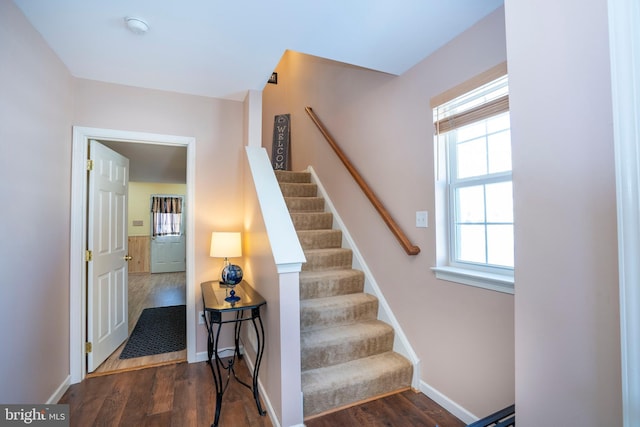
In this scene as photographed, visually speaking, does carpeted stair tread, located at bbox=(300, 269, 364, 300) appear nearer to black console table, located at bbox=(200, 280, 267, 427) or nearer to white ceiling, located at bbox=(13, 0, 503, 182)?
black console table, located at bbox=(200, 280, 267, 427)

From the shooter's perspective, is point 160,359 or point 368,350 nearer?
point 368,350

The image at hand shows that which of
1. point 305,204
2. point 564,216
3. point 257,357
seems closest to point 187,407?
point 257,357

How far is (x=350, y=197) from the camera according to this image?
3.09 meters

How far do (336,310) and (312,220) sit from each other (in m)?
1.16

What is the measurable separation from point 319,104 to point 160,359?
3.36 meters

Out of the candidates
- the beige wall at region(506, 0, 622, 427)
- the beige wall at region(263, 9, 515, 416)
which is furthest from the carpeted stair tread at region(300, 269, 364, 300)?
the beige wall at region(506, 0, 622, 427)

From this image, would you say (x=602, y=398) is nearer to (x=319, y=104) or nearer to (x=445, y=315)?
(x=445, y=315)

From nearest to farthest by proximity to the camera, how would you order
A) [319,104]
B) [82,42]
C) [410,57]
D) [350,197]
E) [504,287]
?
[504,287]
[82,42]
[410,57]
[350,197]
[319,104]

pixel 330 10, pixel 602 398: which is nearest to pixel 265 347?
pixel 602 398

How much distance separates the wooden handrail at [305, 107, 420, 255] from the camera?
2.18m

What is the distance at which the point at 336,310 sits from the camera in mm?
2389

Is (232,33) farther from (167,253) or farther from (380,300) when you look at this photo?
(167,253)

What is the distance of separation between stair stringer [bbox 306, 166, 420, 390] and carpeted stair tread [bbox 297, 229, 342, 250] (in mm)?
76

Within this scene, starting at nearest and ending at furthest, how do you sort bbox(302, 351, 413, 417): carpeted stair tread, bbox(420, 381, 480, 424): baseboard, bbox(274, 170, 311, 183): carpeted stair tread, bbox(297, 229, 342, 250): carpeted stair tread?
bbox(420, 381, 480, 424): baseboard < bbox(302, 351, 413, 417): carpeted stair tread < bbox(297, 229, 342, 250): carpeted stair tread < bbox(274, 170, 311, 183): carpeted stair tread
